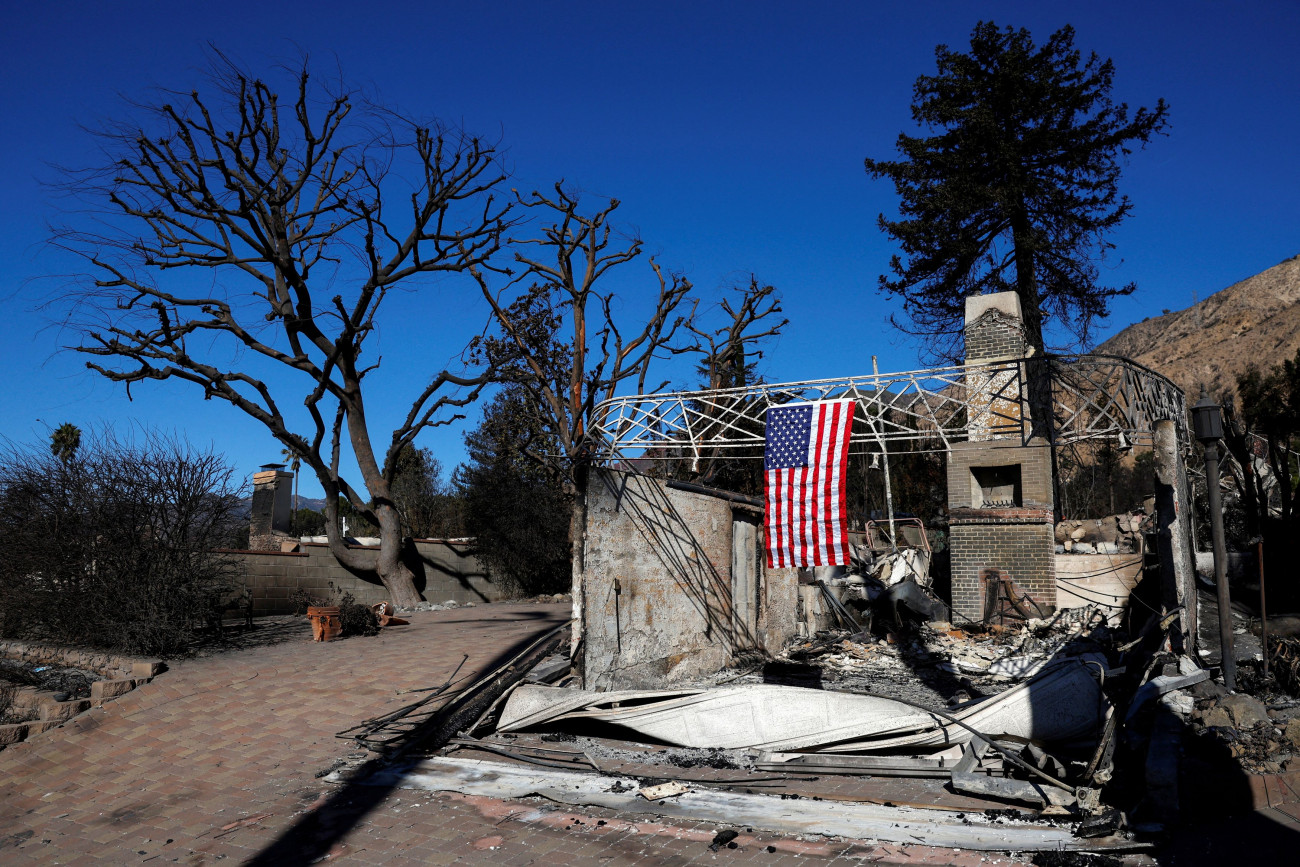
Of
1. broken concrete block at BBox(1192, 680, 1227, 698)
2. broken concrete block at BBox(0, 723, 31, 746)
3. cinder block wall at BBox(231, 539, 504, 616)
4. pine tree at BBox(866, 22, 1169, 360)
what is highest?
pine tree at BBox(866, 22, 1169, 360)

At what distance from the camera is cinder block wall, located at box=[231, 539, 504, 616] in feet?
51.5

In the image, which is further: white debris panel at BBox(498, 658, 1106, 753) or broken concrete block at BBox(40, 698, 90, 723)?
broken concrete block at BBox(40, 698, 90, 723)

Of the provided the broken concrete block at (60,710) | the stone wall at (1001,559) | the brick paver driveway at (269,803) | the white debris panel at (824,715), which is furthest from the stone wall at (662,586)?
the broken concrete block at (60,710)

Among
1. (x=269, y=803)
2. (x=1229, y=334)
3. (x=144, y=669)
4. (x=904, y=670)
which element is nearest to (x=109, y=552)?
(x=144, y=669)

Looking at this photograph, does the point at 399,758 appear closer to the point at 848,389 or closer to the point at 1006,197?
the point at 848,389

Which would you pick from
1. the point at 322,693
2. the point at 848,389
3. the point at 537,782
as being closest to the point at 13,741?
the point at 322,693

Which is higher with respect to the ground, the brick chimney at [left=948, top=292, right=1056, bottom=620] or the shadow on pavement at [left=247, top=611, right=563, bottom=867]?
the brick chimney at [left=948, top=292, right=1056, bottom=620]

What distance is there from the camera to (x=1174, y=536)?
913 cm

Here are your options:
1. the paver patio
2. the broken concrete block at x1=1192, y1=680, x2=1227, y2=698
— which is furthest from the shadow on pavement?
the broken concrete block at x1=1192, y1=680, x2=1227, y2=698

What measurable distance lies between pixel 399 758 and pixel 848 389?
6584 millimetres

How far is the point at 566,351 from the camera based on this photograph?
21.7 metres

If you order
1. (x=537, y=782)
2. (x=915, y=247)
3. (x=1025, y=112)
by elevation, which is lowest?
(x=537, y=782)

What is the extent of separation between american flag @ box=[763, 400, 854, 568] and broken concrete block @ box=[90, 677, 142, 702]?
739 centimetres

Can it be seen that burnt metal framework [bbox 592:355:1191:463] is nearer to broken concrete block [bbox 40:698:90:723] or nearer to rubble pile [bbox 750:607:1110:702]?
rubble pile [bbox 750:607:1110:702]
